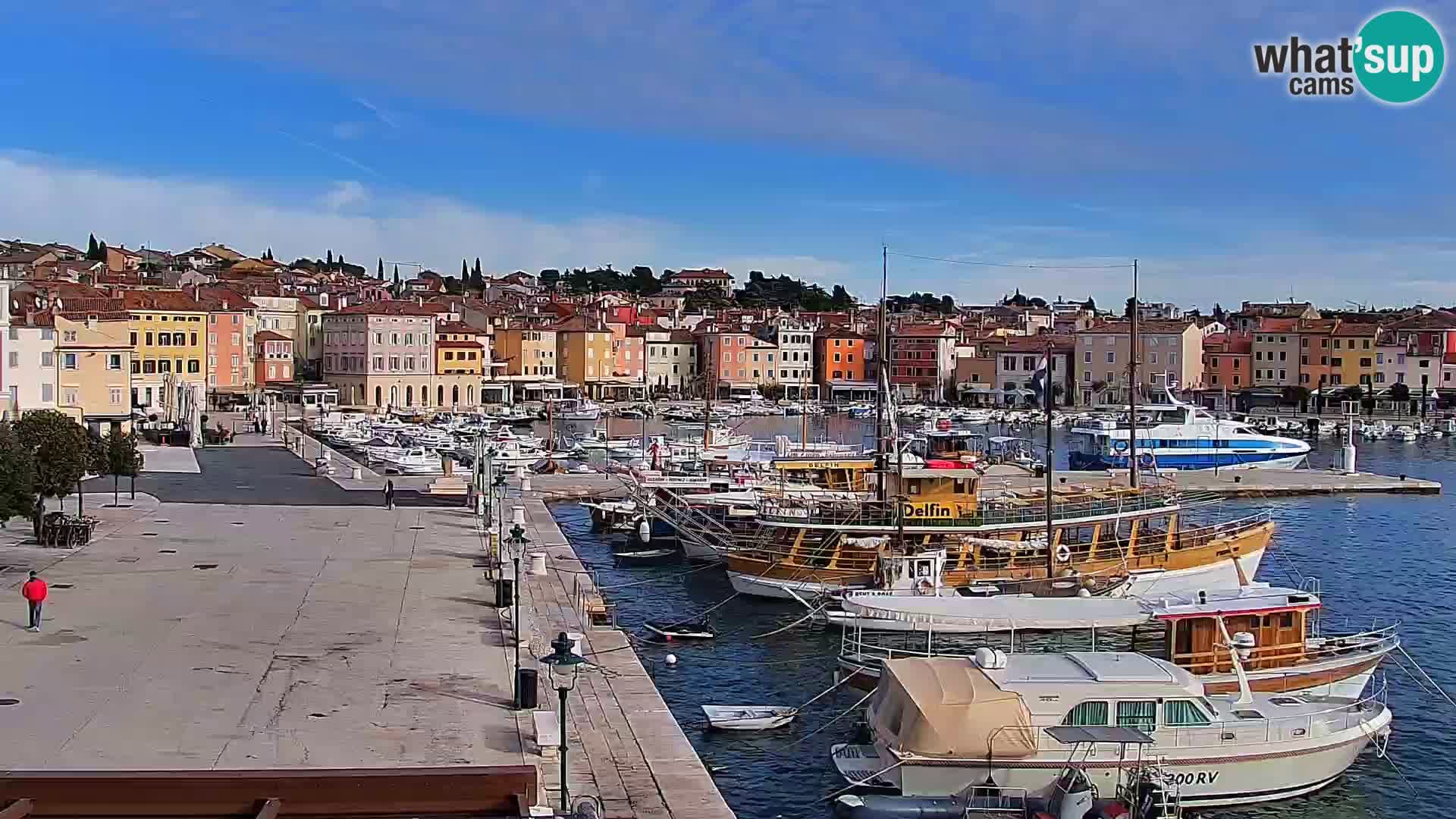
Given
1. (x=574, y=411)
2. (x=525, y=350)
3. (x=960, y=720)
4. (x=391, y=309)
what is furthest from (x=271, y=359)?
(x=960, y=720)

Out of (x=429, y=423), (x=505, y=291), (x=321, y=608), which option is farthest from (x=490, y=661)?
(x=505, y=291)

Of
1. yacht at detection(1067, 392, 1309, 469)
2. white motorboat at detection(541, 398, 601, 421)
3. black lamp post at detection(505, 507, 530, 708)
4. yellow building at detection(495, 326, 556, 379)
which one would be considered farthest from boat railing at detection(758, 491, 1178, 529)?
yellow building at detection(495, 326, 556, 379)

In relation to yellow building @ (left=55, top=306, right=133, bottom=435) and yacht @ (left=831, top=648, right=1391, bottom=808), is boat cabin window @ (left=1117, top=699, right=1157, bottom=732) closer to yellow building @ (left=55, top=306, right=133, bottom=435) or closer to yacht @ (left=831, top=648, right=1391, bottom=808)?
yacht @ (left=831, top=648, right=1391, bottom=808)

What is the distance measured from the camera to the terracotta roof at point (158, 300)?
242 ft

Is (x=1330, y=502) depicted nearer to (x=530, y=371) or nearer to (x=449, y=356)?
(x=449, y=356)

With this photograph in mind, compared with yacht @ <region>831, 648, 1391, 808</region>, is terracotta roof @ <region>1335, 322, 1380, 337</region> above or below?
above

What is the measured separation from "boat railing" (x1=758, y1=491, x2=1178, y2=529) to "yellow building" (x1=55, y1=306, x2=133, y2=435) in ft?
94.2

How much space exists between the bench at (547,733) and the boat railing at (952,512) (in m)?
11.8

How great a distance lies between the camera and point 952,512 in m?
26.1

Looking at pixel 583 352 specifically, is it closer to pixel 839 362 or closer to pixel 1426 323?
pixel 839 362

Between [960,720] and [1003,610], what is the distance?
7244mm

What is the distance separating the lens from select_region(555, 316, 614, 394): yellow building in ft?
331

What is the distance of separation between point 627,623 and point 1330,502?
28.0m

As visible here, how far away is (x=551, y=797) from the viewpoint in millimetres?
12234
